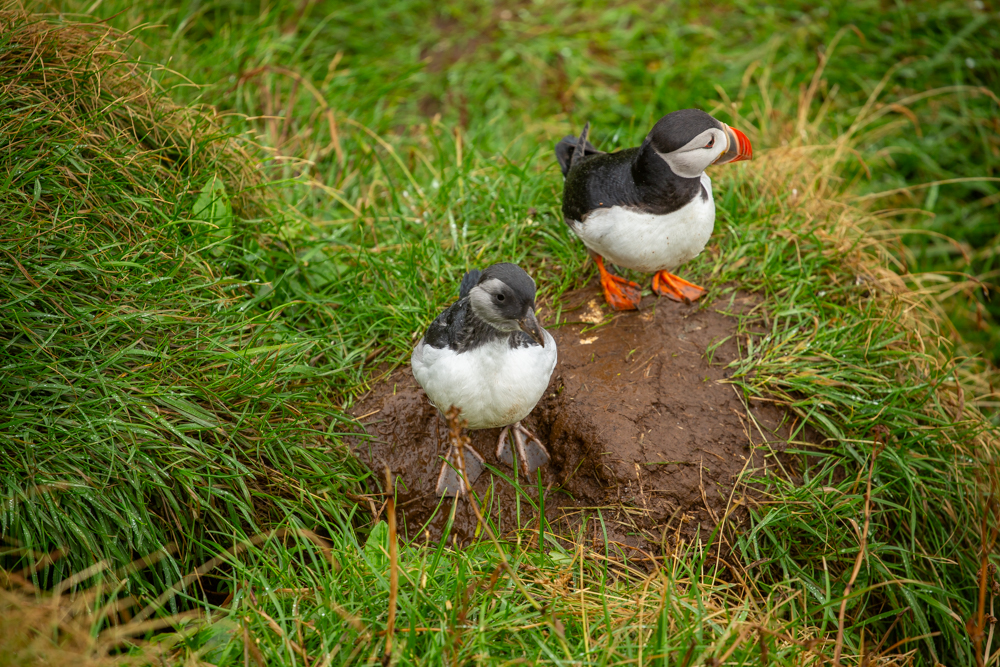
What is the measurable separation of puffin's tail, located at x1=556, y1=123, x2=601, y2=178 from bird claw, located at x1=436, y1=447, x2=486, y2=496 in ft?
6.63

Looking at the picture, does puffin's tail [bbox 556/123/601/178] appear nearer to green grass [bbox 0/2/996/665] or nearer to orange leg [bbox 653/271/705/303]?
green grass [bbox 0/2/996/665]

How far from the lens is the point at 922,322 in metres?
4.58

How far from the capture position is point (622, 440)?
357 cm

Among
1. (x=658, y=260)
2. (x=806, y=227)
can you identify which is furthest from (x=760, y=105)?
(x=658, y=260)

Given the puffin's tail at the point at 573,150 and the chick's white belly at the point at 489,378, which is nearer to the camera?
the chick's white belly at the point at 489,378

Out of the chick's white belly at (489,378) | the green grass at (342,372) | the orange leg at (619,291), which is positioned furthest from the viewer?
the orange leg at (619,291)

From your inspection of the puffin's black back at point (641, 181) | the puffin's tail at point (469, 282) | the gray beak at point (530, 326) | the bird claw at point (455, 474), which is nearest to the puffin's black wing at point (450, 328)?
the puffin's tail at point (469, 282)

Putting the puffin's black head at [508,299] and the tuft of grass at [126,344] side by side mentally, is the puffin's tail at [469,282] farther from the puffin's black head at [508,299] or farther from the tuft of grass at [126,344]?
the tuft of grass at [126,344]

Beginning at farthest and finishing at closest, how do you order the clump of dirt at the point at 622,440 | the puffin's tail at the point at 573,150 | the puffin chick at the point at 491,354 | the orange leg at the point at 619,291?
the puffin's tail at the point at 573,150, the orange leg at the point at 619,291, the clump of dirt at the point at 622,440, the puffin chick at the point at 491,354

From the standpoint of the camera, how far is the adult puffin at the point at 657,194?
3.55 meters

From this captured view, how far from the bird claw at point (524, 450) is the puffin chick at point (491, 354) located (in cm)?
37

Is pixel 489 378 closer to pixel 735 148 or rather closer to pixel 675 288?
pixel 675 288

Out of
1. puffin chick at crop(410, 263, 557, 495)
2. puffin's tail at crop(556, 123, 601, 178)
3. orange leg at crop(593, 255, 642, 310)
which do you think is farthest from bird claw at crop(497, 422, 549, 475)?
puffin's tail at crop(556, 123, 601, 178)

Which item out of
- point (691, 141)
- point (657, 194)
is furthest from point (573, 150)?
point (691, 141)
